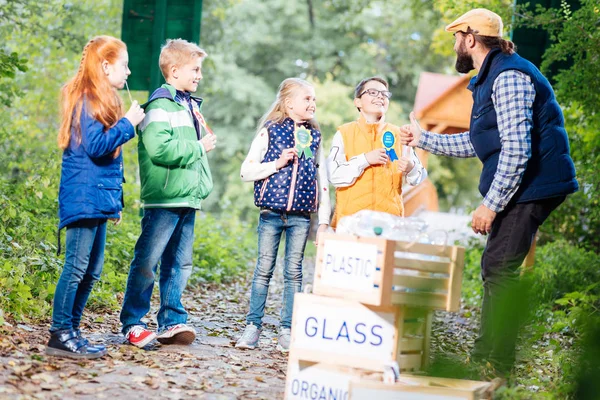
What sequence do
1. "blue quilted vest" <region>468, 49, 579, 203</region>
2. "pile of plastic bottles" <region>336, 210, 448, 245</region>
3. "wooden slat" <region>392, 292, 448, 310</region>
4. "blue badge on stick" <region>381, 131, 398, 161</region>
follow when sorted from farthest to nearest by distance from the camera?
"blue badge on stick" <region>381, 131, 398, 161</region>
"blue quilted vest" <region>468, 49, 579, 203</region>
"pile of plastic bottles" <region>336, 210, 448, 245</region>
"wooden slat" <region>392, 292, 448, 310</region>

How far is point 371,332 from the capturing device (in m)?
3.48

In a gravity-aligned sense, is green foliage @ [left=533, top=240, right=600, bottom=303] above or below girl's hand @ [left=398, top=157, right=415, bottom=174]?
below

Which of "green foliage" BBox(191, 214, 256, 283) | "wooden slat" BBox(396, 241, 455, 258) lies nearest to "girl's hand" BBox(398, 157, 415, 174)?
"wooden slat" BBox(396, 241, 455, 258)

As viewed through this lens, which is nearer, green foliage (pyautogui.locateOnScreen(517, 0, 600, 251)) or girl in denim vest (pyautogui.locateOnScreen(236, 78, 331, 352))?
girl in denim vest (pyautogui.locateOnScreen(236, 78, 331, 352))

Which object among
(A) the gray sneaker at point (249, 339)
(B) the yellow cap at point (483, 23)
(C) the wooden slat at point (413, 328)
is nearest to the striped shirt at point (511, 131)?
(B) the yellow cap at point (483, 23)

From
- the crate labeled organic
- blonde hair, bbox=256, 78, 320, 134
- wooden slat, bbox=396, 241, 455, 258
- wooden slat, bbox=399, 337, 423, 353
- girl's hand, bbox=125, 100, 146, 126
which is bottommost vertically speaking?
the crate labeled organic

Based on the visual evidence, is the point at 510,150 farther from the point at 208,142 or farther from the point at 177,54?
the point at 177,54

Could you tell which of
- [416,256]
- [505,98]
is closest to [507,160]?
[505,98]

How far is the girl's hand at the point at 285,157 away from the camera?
5.04 metres

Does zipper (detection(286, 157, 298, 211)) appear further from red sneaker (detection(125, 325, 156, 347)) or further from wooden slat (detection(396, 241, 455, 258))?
wooden slat (detection(396, 241, 455, 258))

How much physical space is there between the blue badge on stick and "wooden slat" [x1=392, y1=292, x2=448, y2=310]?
165 cm

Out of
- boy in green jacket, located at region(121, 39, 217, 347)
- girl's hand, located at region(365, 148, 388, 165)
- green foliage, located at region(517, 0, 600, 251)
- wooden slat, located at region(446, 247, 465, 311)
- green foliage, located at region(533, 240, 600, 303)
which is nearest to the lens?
wooden slat, located at region(446, 247, 465, 311)

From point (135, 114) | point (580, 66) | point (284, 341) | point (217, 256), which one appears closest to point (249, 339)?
point (284, 341)

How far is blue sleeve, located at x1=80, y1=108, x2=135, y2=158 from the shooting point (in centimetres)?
422
